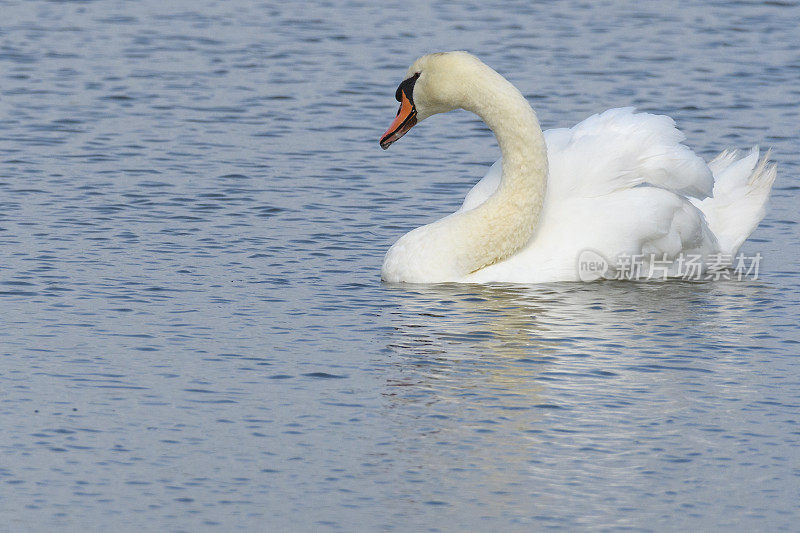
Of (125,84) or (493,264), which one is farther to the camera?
(125,84)

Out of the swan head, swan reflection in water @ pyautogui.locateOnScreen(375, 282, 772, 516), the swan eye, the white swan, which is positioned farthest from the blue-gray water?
the swan eye

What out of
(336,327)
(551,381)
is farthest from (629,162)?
(551,381)

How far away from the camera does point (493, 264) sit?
11.3m

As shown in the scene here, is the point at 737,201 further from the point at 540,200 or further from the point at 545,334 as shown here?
the point at 545,334

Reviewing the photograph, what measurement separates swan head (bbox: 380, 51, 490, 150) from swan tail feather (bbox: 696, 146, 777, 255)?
203 centimetres

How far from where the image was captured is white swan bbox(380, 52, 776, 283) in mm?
11141

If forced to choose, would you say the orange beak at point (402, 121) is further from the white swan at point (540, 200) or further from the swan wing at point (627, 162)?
the swan wing at point (627, 162)

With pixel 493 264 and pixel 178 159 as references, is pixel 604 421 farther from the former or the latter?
pixel 178 159

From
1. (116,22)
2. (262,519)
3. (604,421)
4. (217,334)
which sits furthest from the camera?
(116,22)

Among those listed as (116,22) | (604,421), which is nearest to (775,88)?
(116,22)

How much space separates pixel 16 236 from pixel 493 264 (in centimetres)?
349

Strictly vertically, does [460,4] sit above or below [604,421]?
above

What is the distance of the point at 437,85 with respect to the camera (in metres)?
11.3

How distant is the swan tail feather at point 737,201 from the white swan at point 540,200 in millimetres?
636
